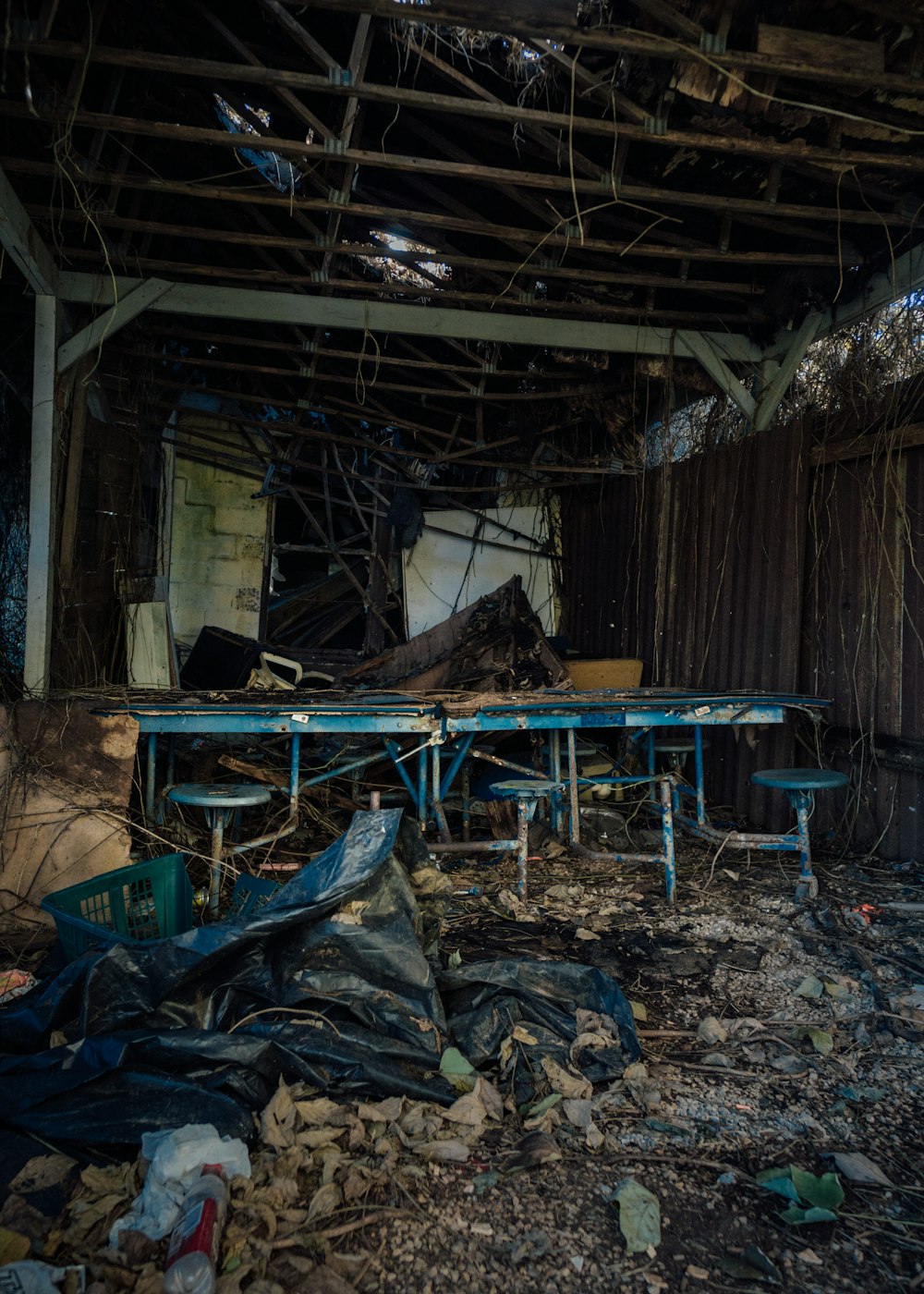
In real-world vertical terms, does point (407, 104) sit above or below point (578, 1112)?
above

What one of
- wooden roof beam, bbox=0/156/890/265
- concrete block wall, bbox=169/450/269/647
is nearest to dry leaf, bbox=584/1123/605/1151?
wooden roof beam, bbox=0/156/890/265

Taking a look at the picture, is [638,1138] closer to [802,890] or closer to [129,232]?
[802,890]

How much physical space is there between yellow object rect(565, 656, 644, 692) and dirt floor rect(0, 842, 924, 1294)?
13.1 ft

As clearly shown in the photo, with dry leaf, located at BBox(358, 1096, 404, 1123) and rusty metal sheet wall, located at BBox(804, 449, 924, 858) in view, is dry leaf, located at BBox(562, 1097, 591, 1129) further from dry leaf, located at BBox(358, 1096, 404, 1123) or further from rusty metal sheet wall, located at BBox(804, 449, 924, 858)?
rusty metal sheet wall, located at BBox(804, 449, 924, 858)

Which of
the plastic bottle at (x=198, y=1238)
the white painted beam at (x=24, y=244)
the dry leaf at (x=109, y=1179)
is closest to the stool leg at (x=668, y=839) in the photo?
the plastic bottle at (x=198, y=1238)

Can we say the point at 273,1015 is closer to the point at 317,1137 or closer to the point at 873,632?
the point at 317,1137

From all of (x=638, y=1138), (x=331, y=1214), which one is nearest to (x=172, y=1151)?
(x=331, y=1214)

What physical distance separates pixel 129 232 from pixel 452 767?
450cm

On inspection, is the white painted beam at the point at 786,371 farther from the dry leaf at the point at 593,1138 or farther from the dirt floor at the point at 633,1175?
the dry leaf at the point at 593,1138

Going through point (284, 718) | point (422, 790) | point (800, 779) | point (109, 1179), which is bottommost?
point (109, 1179)

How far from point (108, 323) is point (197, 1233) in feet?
19.1

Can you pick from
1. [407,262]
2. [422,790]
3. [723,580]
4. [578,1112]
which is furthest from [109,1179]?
[407,262]

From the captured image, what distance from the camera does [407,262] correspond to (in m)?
6.07

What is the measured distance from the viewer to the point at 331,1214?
2.15 m
